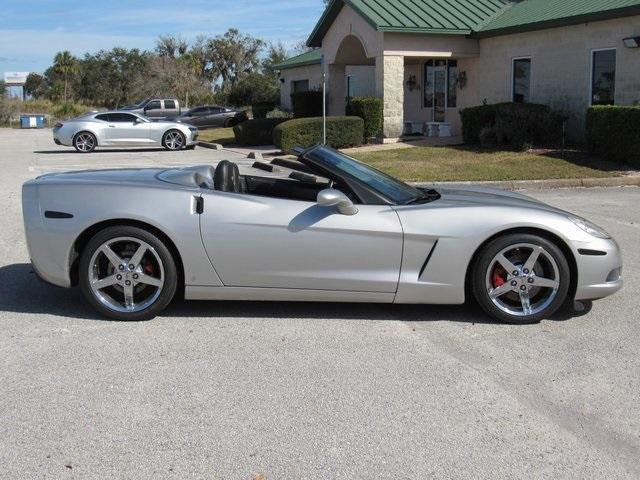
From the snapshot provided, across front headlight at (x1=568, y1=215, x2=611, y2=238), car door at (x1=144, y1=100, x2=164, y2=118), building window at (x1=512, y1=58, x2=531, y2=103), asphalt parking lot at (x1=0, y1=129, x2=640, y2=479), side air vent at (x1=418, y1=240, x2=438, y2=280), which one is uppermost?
building window at (x1=512, y1=58, x2=531, y2=103)

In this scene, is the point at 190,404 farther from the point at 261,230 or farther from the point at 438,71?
the point at 438,71

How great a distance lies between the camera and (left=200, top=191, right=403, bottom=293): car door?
16.4ft

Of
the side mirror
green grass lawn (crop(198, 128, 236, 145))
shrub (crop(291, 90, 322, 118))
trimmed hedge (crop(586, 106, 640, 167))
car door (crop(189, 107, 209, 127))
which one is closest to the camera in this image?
the side mirror

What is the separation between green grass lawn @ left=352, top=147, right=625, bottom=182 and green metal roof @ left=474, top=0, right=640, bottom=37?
11.7 ft

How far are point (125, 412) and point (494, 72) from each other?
20276 mm

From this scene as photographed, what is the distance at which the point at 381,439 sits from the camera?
11.3 ft

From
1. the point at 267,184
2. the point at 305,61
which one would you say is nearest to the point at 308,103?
the point at 305,61

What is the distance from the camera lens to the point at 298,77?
36938 millimetres

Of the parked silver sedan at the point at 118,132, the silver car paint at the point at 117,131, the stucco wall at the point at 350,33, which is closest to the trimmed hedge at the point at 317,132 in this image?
the stucco wall at the point at 350,33

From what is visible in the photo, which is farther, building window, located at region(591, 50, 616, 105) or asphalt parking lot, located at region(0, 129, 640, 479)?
building window, located at region(591, 50, 616, 105)

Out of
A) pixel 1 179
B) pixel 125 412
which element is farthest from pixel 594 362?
pixel 1 179

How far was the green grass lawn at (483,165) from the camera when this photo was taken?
1412 cm

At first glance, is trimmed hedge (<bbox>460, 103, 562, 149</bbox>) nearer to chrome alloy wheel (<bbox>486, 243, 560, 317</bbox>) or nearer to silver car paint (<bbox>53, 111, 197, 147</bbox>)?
silver car paint (<bbox>53, 111, 197, 147</bbox>)

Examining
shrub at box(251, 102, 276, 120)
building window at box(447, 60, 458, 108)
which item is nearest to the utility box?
shrub at box(251, 102, 276, 120)
